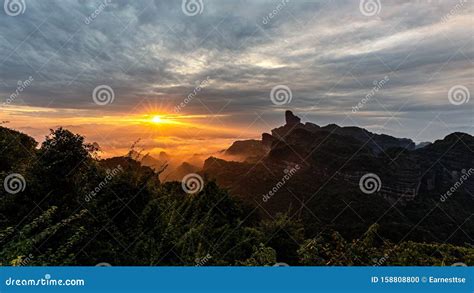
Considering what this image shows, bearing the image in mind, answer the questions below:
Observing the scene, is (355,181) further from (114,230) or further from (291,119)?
(114,230)

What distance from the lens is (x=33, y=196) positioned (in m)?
8.21

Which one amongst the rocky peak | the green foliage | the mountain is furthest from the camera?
the rocky peak

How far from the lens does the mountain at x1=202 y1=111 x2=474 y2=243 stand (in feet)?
228

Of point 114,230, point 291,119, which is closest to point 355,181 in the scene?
point 291,119

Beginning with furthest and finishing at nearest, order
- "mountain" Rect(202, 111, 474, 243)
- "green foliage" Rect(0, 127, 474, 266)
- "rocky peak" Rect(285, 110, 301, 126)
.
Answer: "rocky peak" Rect(285, 110, 301, 126), "mountain" Rect(202, 111, 474, 243), "green foliage" Rect(0, 127, 474, 266)

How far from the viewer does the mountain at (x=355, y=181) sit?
6956 centimetres

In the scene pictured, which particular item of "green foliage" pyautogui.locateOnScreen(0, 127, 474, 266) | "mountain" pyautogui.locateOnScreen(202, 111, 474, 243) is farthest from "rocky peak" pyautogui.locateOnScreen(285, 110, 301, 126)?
"green foliage" pyautogui.locateOnScreen(0, 127, 474, 266)

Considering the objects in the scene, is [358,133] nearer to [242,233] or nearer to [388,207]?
[388,207]

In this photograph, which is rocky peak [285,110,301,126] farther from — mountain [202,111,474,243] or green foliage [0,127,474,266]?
green foliage [0,127,474,266]

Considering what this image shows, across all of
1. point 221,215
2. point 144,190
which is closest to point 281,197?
point 221,215

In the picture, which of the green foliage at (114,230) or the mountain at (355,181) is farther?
the mountain at (355,181)

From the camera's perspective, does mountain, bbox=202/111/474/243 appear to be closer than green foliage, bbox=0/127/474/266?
No

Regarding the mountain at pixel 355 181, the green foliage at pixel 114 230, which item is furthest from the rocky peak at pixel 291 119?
the green foliage at pixel 114 230

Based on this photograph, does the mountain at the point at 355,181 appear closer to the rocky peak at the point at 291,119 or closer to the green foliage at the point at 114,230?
the rocky peak at the point at 291,119
